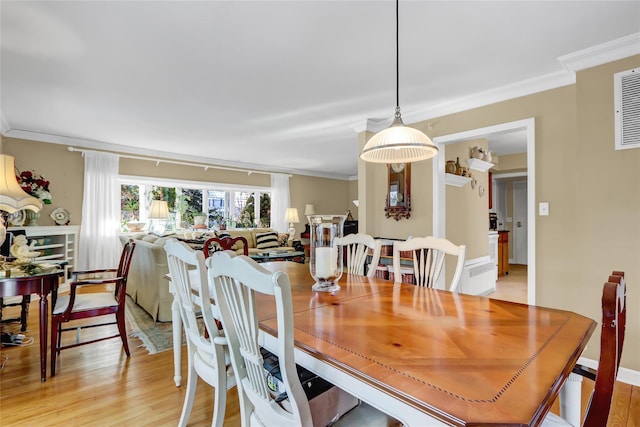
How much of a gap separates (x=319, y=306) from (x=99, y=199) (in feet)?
17.1

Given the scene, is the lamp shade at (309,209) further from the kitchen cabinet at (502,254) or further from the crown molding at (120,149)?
the kitchen cabinet at (502,254)

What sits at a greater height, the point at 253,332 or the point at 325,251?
the point at 325,251

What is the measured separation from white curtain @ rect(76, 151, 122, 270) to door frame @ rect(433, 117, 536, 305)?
198 inches

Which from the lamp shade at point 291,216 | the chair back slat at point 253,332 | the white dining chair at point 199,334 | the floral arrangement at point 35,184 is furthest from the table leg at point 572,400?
the lamp shade at point 291,216

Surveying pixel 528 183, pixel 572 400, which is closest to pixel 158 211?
pixel 528 183

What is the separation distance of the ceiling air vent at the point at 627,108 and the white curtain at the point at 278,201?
6.22 meters

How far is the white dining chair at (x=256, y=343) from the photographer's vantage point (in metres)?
0.83

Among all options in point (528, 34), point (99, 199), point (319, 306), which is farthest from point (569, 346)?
point (99, 199)

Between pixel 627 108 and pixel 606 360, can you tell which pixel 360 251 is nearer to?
pixel 606 360

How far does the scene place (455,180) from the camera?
4031 mm

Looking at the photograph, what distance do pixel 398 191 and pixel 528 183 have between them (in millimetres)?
1385

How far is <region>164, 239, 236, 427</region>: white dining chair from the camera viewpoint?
1.23 meters

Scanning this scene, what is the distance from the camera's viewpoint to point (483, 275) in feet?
15.1

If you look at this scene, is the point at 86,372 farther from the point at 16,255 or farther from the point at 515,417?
the point at 515,417
